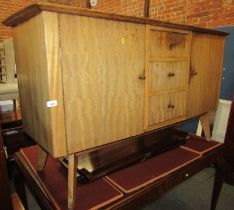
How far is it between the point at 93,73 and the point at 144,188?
65 cm

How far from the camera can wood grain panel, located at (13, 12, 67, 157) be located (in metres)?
0.77

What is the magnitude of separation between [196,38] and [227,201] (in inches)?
62.1

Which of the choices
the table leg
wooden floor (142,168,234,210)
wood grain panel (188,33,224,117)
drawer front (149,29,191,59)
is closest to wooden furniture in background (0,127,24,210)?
the table leg

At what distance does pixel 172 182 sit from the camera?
1222 mm

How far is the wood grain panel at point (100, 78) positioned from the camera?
0.83 m

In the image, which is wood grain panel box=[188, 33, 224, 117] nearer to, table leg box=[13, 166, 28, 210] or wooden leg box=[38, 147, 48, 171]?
wooden leg box=[38, 147, 48, 171]

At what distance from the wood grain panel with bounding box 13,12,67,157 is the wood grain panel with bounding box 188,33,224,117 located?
894 mm

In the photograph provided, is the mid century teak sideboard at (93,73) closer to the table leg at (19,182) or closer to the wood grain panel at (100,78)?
the wood grain panel at (100,78)

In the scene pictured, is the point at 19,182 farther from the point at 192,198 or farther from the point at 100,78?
the point at 192,198

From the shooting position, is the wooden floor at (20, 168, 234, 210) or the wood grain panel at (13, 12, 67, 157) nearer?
the wood grain panel at (13, 12, 67, 157)

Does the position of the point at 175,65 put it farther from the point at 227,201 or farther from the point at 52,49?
the point at 227,201

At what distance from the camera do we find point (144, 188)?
1.09 meters

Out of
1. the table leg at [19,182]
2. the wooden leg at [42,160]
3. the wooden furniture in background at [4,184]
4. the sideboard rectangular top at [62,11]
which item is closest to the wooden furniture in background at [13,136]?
the table leg at [19,182]

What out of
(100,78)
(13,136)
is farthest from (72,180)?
(13,136)
